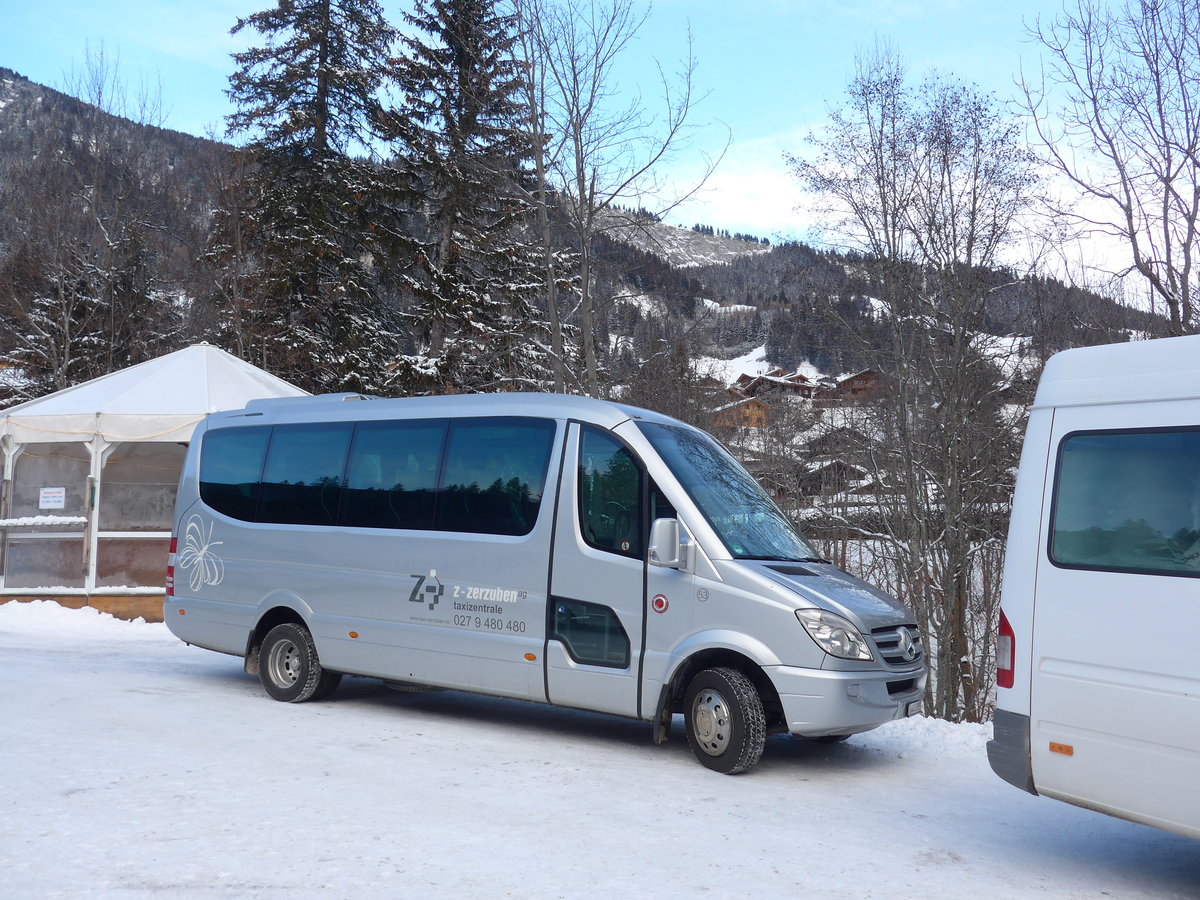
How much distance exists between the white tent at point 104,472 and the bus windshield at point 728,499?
10298 millimetres

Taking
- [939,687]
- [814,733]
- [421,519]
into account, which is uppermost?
[421,519]

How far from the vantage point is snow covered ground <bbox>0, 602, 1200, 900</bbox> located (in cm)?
504

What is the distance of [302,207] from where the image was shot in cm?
2986

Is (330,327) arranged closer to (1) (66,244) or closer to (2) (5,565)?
(1) (66,244)

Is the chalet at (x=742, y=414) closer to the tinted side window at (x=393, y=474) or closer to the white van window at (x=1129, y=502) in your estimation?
the tinted side window at (x=393, y=474)

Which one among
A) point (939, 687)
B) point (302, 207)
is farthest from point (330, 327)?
point (939, 687)

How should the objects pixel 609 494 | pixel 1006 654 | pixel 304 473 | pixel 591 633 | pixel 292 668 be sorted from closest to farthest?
pixel 1006 654 → pixel 591 633 → pixel 609 494 → pixel 292 668 → pixel 304 473

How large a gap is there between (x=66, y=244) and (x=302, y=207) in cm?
880

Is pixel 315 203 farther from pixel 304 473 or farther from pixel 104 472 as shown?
pixel 304 473

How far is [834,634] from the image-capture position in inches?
281

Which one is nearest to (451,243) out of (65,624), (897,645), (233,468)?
(65,624)

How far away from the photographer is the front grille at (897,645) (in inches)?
291

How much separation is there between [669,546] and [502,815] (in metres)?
2.28

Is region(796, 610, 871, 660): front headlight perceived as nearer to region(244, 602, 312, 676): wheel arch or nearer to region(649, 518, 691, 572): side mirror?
region(649, 518, 691, 572): side mirror
